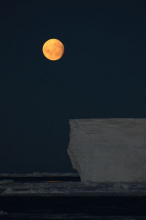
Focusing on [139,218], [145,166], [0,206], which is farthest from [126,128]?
[139,218]

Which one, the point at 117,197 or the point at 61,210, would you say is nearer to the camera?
the point at 61,210

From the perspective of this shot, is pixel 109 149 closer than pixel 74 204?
No

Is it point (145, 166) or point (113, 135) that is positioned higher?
point (113, 135)

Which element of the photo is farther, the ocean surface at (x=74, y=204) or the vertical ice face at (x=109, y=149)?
the vertical ice face at (x=109, y=149)

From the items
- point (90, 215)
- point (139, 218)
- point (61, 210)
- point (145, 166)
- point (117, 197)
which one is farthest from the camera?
point (145, 166)

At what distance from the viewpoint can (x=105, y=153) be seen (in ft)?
55.3

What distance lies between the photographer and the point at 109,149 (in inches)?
665

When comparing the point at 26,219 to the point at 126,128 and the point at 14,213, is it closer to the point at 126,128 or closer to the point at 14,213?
the point at 14,213

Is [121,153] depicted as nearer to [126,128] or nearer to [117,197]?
[126,128]

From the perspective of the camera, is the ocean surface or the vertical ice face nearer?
the ocean surface

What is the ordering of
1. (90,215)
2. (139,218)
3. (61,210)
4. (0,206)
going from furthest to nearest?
(0,206) → (61,210) → (90,215) → (139,218)

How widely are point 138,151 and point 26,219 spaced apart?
9162 millimetres

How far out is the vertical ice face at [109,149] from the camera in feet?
54.2

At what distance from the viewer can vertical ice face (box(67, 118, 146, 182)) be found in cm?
1653
